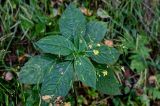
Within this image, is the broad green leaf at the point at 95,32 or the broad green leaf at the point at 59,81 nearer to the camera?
the broad green leaf at the point at 59,81

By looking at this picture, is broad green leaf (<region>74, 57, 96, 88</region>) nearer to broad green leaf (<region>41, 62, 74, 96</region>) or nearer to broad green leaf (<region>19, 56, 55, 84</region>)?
broad green leaf (<region>41, 62, 74, 96</region>)

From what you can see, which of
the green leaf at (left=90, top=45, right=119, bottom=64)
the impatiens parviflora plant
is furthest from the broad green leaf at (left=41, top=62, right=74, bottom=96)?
the green leaf at (left=90, top=45, right=119, bottom=64)

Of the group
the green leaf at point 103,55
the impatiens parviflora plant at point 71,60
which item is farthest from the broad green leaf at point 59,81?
the green leaf at point 103,55

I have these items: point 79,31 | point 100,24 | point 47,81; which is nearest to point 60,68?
point 47,81

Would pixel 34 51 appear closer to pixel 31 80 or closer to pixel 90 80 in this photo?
pixel 31 80

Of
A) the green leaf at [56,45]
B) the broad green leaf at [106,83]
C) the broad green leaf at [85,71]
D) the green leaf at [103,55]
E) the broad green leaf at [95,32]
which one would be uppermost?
the broad green leaf at [95,32]

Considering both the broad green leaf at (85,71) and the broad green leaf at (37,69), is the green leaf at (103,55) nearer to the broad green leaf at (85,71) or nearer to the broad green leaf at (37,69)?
the broad green leaf at (85,71)
